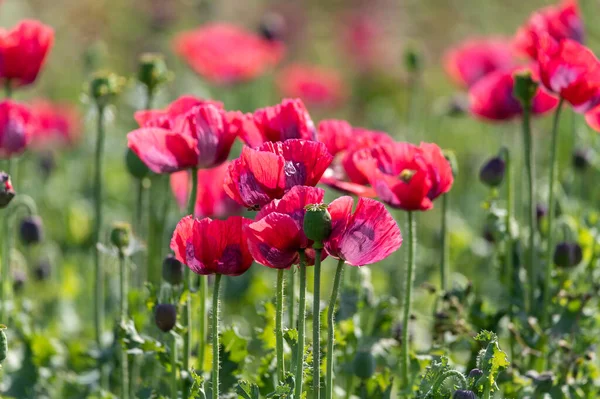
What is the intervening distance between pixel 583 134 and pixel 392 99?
15.7ft

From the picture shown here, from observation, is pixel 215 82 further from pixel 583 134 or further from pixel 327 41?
pixel 327 41

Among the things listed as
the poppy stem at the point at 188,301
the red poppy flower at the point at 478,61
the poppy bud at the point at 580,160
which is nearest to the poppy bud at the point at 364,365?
the poppy stem at the point at 188,301

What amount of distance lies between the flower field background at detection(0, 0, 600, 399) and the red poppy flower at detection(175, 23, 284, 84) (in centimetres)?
2

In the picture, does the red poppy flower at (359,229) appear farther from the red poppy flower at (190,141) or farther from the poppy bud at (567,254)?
the poppy bud at (567,254)

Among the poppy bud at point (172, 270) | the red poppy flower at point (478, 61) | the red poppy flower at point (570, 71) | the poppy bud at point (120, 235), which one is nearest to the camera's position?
the poppy bud at point (172, 270)

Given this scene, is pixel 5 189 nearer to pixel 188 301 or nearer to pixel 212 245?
pixel 188 301

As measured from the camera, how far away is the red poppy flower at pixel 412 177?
1.97 meters

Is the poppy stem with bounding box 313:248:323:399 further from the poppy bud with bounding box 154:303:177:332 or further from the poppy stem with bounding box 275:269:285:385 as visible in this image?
the poppy bud with bounding box 154:303:177:332

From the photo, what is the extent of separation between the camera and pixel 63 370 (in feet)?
9.80

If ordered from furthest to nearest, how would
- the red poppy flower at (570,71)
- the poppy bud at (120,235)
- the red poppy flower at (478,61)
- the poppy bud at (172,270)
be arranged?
1. the red poppy flower at (478,61)
2. the poppy bud at (120,235)
3. the red poppy flower at (570,71)
4. the poppy bud at (172,270)

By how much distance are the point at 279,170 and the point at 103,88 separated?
94cm

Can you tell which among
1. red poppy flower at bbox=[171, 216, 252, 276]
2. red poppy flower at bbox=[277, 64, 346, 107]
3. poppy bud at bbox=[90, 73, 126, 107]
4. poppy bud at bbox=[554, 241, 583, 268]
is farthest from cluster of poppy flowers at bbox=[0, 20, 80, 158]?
red poppy flower at bbox=[277, 64, 346, 107]

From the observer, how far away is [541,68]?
7.45 ft

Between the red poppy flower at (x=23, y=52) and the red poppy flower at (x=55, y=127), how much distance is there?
7.01 ft
